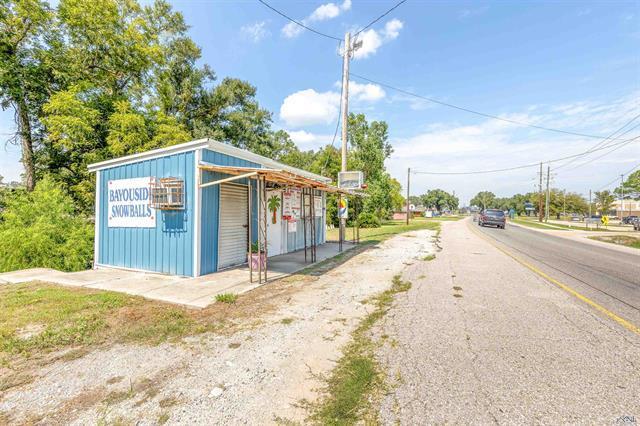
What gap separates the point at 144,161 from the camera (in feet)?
24.6

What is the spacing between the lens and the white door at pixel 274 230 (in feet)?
32.5

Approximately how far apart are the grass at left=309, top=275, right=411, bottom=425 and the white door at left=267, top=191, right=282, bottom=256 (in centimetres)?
659

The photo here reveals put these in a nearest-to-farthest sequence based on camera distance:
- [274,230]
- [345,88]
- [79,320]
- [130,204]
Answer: [79,320]
[130,204]
[274,230]
[345,88]

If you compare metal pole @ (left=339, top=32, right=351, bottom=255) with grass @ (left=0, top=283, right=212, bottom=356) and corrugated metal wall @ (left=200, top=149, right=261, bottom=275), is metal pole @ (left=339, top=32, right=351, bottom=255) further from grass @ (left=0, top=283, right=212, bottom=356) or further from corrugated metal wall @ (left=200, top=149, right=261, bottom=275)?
grass @ (left=0, top=283, right=212, bottom=356)

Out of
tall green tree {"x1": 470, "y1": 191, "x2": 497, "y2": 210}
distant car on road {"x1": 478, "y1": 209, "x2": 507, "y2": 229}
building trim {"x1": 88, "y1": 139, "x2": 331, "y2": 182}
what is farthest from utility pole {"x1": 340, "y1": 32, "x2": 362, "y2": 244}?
tall green tree {"x1": 470, "y1": 191, "x2": 497, "y2": 210}

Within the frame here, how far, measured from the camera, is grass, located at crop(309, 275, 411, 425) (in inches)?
84.8

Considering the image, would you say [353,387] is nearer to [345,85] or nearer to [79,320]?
[79,320]

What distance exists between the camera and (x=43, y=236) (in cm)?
920

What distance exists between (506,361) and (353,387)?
1733 millimetres

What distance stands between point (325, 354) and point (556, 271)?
25.4ft

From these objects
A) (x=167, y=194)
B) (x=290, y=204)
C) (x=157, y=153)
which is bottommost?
(x=290, y=204)

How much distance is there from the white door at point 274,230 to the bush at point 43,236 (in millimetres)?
6145

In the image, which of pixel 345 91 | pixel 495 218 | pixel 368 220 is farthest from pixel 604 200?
pixel 345 91

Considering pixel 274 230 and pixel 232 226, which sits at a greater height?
A: pixel 232 226
